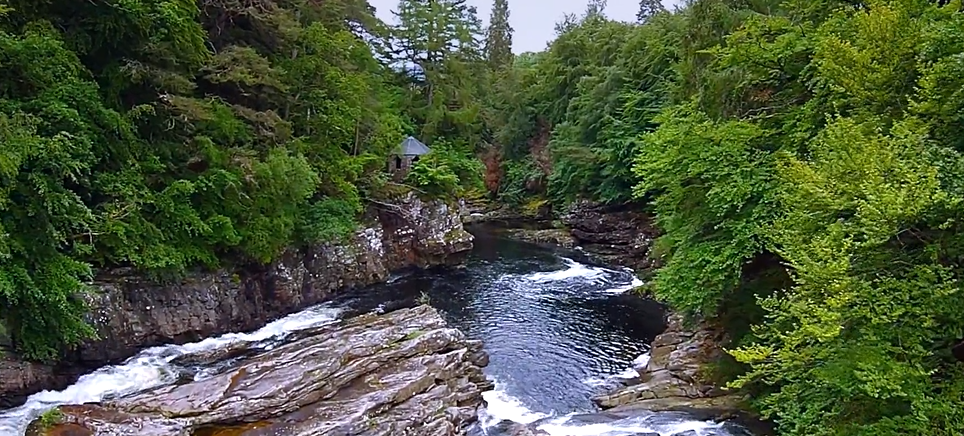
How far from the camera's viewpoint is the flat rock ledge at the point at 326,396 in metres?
10.8

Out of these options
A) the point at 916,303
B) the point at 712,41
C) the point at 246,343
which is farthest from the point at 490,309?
the point at 916,303

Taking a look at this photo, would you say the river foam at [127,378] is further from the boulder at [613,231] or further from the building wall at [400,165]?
the boulder at [613,231]

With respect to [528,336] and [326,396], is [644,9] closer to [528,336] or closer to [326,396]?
[528,336]

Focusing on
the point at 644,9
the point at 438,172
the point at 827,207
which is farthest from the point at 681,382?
the point at 644,9

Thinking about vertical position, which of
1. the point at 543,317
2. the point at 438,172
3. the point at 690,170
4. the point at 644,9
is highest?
the point at 644,9

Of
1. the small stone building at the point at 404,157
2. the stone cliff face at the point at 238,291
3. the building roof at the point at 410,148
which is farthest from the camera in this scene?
the building roof at the point at 410,148

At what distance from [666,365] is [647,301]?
7.39 metres

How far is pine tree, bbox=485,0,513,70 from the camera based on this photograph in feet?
201

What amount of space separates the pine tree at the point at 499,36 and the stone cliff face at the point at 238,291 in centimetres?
3479

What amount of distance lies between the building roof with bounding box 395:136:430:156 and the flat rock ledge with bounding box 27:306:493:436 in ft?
57.2

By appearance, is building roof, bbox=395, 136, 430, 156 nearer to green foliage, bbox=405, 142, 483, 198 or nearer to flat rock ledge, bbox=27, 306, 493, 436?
green foliage, bbox=405, 142, 483, 198

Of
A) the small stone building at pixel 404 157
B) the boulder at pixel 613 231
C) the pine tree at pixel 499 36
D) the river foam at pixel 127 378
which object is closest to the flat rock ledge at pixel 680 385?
the river foam at pixel 127 378

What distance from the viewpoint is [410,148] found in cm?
3231

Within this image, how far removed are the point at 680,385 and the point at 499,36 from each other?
5070cm
